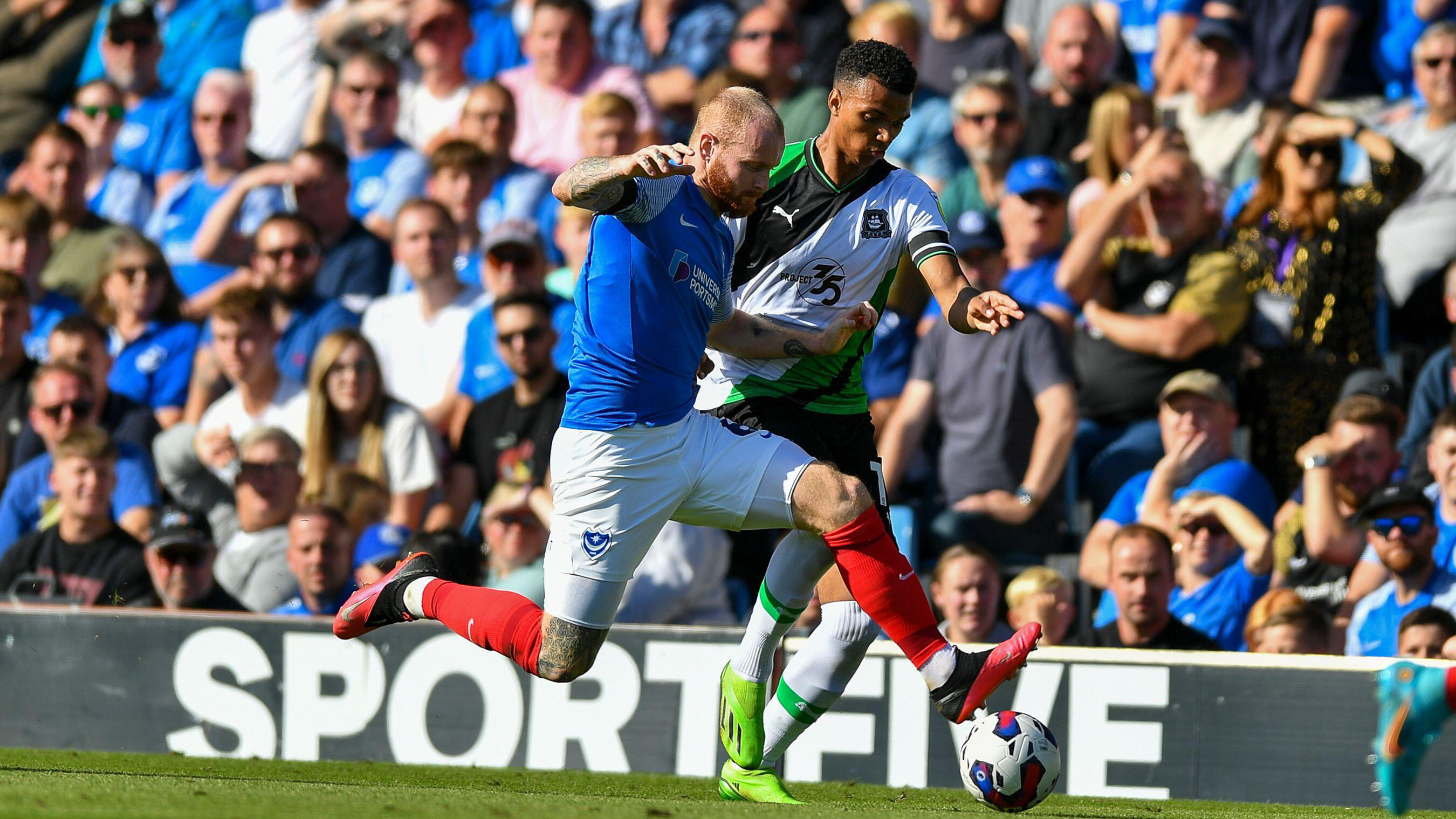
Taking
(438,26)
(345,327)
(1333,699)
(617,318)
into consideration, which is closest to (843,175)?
(617,318)

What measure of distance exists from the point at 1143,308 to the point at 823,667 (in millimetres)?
4222

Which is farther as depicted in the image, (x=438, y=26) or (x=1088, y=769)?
(x=438, y=26)

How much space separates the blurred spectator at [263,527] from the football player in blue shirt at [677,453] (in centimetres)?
382

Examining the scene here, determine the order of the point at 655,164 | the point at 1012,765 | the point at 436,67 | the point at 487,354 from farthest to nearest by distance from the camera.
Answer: the point at 436,67 < the point at 487,354 < the point at 1012,765 < the point at 655,164

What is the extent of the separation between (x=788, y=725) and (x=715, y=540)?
2.34 meters

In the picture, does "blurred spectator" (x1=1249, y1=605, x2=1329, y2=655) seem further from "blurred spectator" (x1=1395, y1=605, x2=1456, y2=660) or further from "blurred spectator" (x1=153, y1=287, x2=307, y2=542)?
"blurred spectator" (x1=153, y1=287, x2=307, y2=542)

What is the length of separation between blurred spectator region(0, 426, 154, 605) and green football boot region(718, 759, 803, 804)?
4.11 meters

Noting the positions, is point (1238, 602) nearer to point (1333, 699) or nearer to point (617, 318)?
point (1333, 699)

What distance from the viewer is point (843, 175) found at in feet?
21.7

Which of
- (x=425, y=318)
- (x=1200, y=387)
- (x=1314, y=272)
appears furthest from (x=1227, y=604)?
(x=425, y=318)

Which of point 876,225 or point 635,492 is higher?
point 876,225

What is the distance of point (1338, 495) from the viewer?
873 centimetres

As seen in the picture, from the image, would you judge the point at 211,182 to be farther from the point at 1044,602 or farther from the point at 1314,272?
the point at 1314,272

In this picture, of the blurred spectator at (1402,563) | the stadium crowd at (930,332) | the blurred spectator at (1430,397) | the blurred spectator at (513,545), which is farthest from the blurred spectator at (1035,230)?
the blurred spectator at (513,545)
